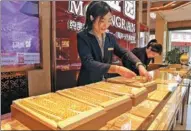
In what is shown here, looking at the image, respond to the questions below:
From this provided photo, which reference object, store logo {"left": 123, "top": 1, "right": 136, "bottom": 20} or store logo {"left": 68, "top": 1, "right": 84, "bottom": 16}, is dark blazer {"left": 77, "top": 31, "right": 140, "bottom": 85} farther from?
store logo {"left": 123, "top": 1, "right": 136, "bottom": 20}

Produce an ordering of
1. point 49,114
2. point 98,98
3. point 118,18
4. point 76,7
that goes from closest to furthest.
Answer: point 49,114 → point 98,98 → point 76,7 → point 118,18

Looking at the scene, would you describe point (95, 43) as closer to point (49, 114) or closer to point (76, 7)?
point (49, 114)

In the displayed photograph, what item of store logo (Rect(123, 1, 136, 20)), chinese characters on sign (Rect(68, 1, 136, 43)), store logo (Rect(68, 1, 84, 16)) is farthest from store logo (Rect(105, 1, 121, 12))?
store logo (Rect(68, 1, 84, 16))

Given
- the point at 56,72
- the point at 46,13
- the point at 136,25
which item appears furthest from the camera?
the point at 136,25

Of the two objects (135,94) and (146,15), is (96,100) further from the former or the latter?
(146,15)

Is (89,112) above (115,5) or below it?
below

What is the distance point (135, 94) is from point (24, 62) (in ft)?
4.79

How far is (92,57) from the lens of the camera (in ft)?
4.99

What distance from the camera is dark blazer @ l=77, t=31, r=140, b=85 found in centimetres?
142

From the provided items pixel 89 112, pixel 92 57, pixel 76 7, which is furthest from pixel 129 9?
pixel 89 112

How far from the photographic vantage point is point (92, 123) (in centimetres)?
65

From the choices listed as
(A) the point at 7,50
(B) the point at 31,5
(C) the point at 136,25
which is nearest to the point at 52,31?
(B) the point at 31,5

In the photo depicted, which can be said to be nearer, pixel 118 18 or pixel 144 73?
pixel 144 73

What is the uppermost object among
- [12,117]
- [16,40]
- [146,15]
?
[146,15]
